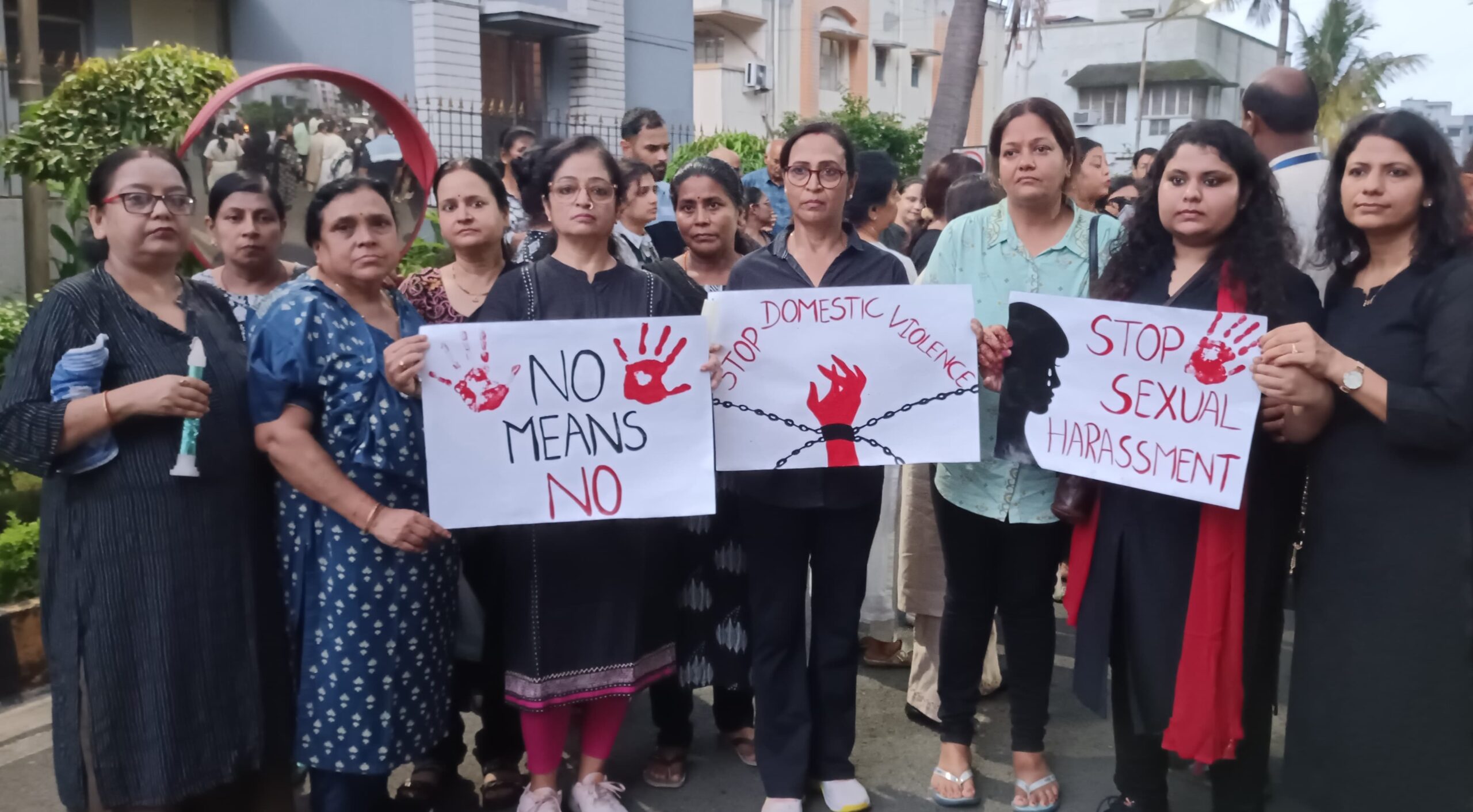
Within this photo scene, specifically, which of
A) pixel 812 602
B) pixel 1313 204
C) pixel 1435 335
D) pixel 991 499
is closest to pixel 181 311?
pixel 812 602

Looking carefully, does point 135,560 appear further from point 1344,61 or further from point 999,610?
point 1344,61

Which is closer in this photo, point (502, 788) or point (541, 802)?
point (541, 802)

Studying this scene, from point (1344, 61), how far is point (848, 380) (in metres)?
48.7

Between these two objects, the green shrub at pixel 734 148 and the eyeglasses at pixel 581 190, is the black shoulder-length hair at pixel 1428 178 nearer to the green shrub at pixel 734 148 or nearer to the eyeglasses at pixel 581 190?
the eyeglasses at pixel 581 190

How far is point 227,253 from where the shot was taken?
3.58 meters

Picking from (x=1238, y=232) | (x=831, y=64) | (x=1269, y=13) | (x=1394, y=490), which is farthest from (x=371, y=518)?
(x=1269, y=13)

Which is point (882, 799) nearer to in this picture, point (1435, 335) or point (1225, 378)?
point (1225, 378)

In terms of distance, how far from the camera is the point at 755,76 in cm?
2664

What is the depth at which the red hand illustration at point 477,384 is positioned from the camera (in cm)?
297

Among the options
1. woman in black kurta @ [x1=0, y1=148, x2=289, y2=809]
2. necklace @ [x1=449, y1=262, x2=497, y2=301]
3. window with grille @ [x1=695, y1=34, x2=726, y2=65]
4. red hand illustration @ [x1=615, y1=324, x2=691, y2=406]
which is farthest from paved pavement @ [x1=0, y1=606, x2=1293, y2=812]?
window with grille @ [x1=695, y1=34, x2=726, y2=65]

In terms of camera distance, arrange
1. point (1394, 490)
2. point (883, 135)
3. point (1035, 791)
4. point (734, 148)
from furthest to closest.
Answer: point (883, 135), point (734, 148), point (1035, 791), point (1394, 490)

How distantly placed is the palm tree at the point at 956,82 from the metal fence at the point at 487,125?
13.1ft

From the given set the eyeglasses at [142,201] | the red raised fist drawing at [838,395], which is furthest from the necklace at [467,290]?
the red raised fist drawing at [838,395]

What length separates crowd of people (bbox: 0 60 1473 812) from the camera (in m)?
2.68
